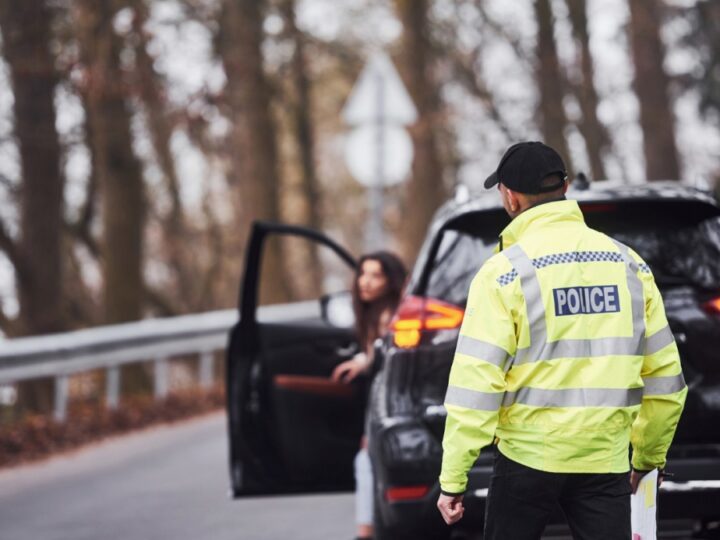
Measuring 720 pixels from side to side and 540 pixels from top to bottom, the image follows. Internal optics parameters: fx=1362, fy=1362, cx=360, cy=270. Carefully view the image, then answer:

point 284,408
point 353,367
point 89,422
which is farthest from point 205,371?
point 353,367

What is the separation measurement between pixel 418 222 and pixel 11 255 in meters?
7.82

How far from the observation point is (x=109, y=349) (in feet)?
44.2

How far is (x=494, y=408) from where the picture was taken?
3.76 meters

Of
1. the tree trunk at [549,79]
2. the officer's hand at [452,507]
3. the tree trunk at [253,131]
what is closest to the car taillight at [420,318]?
the officer's hand at [452,507]

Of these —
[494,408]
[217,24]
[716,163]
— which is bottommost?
[716,163]

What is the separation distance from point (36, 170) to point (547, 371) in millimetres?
11690

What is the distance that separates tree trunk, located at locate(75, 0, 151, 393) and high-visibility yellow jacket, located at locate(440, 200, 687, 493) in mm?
11903

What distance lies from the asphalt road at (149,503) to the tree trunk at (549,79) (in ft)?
32.2

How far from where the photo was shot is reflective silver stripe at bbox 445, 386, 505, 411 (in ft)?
12.3

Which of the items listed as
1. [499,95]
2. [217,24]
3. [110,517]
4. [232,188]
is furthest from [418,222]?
[110,517]

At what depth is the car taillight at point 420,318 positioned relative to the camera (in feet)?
17.8

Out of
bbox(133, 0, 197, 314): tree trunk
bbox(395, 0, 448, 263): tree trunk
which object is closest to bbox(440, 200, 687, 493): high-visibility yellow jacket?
bbox(133, 0, 197, 314): tree trunk

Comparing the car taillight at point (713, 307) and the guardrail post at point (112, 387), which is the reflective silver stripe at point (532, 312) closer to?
the car taillight at point (713, 307)

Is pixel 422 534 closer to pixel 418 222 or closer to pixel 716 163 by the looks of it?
pixel 418 222
